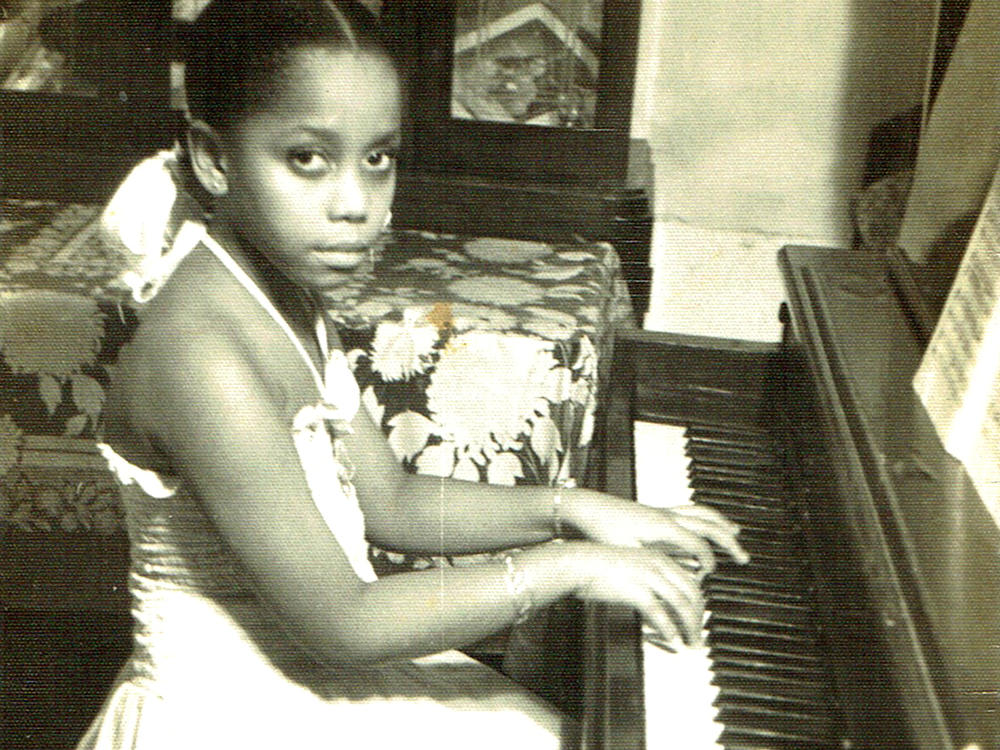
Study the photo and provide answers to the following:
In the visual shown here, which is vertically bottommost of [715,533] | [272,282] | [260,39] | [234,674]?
[234,674]

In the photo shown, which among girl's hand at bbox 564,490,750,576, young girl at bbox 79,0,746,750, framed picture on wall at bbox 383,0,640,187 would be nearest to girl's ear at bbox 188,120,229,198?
young girl at bbox 79,0,746,750

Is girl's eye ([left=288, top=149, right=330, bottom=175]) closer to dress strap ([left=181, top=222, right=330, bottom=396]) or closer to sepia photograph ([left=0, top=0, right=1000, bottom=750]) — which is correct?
sepia photograph ([left=0, top=0, right=1000, bottom=750])

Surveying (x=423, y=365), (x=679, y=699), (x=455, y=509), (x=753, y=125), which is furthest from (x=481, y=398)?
(x=753, y=125)

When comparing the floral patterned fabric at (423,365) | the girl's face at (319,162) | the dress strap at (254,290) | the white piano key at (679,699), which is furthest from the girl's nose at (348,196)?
the floral patterned fabric at (423,365)

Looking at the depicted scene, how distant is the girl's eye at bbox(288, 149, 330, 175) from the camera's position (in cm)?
80

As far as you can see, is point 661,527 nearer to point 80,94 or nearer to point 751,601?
point 751,601

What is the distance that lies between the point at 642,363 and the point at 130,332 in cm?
73

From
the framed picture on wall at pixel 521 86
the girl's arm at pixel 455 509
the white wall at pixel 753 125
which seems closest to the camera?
the girl's arm at pixel 455 509

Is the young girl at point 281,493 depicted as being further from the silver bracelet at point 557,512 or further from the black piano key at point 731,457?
the black piano key at point 731,457

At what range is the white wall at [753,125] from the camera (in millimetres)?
1864

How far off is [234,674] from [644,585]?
0.35 meters

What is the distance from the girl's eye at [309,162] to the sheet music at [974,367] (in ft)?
1.67

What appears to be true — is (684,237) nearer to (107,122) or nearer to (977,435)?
(107,122)

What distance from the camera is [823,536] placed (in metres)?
0.88
